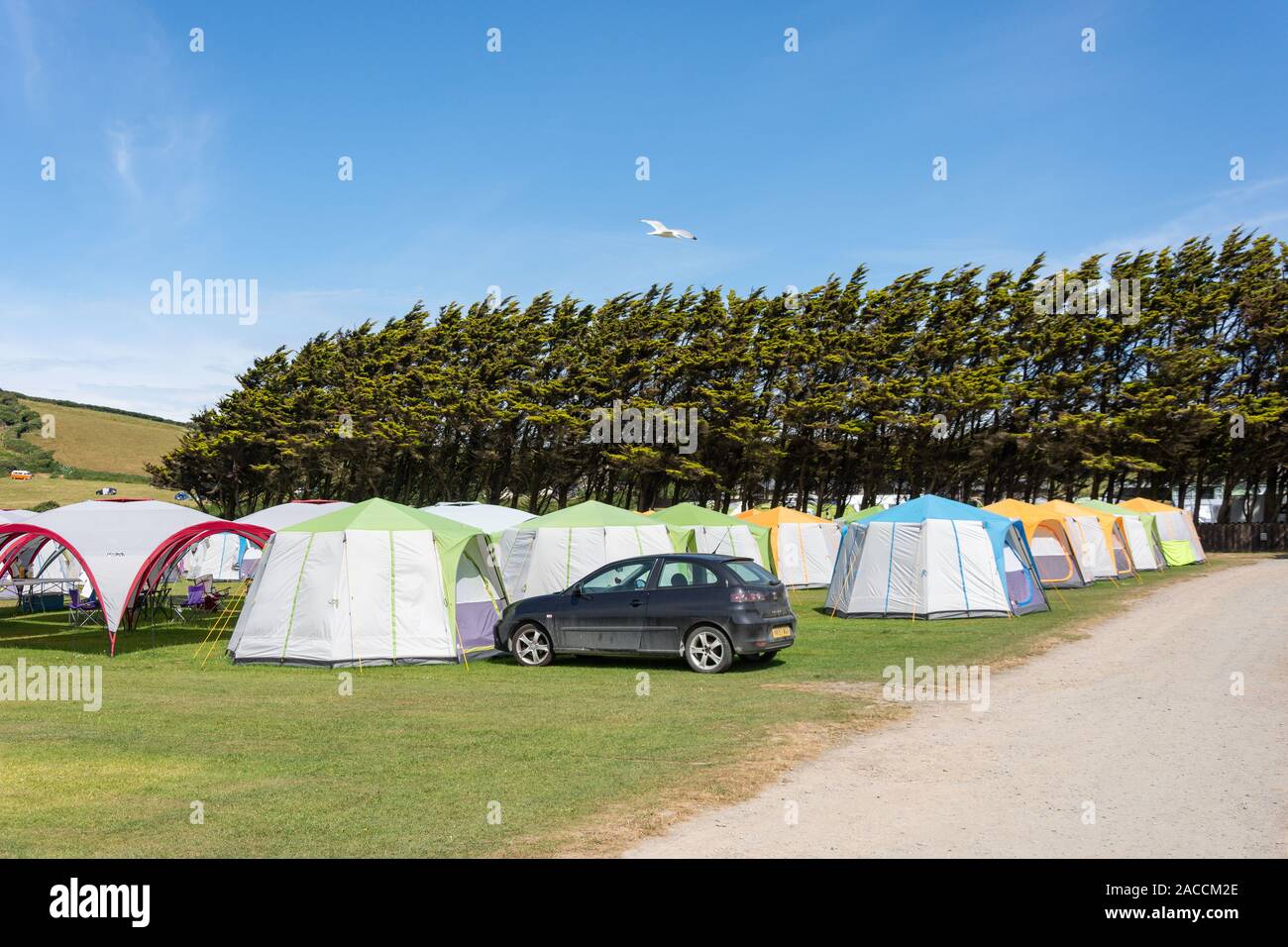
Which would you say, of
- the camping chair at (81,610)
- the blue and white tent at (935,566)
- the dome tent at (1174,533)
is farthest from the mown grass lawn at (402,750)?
the dome tent at (1174,533)

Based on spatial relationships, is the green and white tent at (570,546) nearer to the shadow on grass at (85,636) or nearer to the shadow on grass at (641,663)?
the shadow on grass at (641,663)

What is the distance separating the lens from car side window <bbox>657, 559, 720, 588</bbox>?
47.1 feet

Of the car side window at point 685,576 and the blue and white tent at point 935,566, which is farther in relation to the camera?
the blue and white tent at point 935,566

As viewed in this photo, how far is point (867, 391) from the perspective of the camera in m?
51.0

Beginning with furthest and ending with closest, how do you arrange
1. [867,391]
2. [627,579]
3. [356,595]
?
1. [867,391]
2. [356,595]
3. [627,579]

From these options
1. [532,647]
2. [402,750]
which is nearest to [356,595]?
[532,647]

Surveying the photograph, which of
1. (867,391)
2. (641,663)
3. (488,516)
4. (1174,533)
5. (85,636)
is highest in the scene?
(867,391)

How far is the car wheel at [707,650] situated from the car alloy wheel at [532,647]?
2319mm

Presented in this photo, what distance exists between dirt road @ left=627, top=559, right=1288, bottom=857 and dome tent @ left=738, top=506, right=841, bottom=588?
17.3 m

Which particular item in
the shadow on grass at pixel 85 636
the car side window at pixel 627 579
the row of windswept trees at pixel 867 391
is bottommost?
the shadow on grass at pixel 85 636

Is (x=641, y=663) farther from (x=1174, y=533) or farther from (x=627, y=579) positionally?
(x=1174, y=533)

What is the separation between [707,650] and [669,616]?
731mm

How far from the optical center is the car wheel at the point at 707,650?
1419cm
